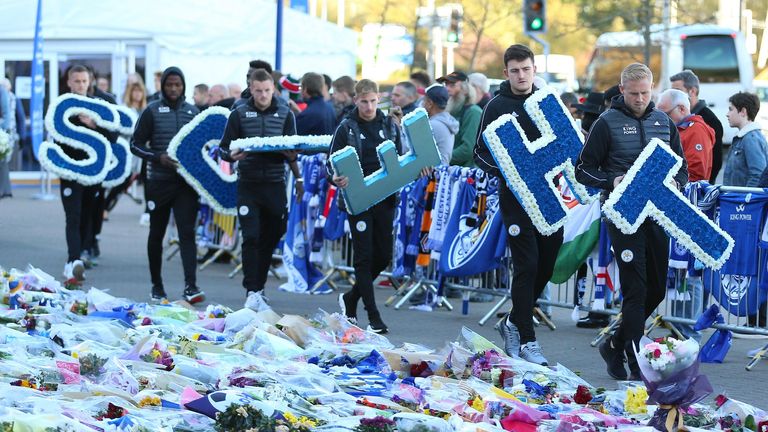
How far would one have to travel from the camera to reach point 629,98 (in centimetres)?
892

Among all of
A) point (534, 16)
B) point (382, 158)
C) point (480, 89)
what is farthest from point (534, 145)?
point (534, 16)

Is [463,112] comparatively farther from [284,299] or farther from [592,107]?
[284,299]

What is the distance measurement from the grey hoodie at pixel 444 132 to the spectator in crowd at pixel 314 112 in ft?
7.49

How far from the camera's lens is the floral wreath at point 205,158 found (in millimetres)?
12789

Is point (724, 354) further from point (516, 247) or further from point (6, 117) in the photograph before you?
point (6, 117)

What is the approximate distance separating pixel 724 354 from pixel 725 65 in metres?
27.5

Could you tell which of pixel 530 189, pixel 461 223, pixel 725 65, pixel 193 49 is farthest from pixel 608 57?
pixel 530 189

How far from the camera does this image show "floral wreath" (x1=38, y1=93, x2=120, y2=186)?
1423cm

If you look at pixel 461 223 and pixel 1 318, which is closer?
pixel 1 318

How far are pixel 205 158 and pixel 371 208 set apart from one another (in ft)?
7.59

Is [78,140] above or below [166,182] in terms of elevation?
above

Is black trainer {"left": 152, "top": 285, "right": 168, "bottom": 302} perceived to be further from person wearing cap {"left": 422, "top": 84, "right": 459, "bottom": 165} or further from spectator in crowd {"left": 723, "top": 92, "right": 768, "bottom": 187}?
spectator in crowd {"left": 723, "top": 92, "right": 768, "bottom": 187}

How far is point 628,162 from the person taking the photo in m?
8.98

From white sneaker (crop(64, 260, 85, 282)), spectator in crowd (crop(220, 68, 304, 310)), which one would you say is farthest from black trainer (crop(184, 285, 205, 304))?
white sneaker (crop(64, 260, 85, 282))
